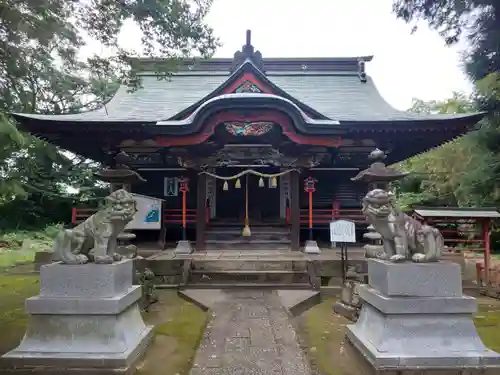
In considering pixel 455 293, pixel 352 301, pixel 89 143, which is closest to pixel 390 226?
pixel 455 293

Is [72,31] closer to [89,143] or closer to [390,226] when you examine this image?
[390,226]

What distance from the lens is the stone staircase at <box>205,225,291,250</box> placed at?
1005cm

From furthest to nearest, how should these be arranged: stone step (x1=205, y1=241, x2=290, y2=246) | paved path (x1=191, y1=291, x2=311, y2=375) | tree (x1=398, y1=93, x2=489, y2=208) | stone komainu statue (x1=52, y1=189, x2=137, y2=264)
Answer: tree (x1=398, y1=93, x2=489, y2=208) < stone step (x1=205, y1=241, x2=290, y2=246) < stone komainu statue (x1=52, y1=189, x2=137, y2=264) < paved path (x1=191, y1=291, x2=311, y2=375)

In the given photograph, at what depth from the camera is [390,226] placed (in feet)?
12.3

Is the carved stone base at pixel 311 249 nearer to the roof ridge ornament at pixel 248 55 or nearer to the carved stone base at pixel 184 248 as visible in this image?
the carved stone base at pixel 184 248

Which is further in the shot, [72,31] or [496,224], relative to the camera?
[496,224]

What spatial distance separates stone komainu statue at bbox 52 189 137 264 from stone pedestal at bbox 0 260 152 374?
120 mm

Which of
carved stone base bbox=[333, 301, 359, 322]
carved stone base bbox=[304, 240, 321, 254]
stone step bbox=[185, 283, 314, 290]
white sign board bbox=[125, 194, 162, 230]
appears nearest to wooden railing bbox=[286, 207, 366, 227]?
carved stone base bbox=[304, 240, 321, 254]

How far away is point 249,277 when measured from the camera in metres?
7.55

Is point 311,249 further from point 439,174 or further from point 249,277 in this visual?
point 439,174

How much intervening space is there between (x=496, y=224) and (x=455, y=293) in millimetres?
13996

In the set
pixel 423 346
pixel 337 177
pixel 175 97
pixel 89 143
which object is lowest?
pixel 423 346

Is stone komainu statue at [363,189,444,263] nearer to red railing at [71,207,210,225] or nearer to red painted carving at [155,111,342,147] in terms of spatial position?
red painted carving at [155,111,342,147]

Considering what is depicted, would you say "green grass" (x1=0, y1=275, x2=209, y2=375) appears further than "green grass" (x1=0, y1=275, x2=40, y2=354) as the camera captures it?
No
